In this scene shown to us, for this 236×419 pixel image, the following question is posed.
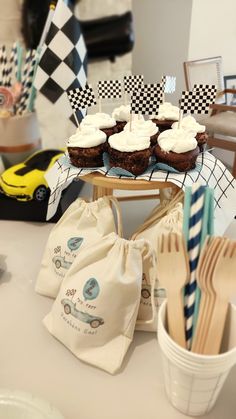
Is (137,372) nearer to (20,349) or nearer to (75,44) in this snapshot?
(20,349)

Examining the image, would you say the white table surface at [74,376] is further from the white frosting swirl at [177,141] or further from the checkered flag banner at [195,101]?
the checkered flag banner at [195,101]

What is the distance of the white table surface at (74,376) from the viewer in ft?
1.96

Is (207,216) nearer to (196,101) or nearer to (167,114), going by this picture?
(196,101)

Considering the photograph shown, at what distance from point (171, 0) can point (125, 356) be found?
227 centimetres

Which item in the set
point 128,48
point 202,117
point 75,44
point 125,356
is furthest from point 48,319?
point 202,117

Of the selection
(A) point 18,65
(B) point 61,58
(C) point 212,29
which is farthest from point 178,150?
(C) point 212,29

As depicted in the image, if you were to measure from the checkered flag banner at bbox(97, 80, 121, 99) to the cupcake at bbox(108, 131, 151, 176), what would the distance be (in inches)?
7.6

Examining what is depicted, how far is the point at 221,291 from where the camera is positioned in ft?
1.54

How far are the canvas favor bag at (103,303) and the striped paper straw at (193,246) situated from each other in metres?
0.17

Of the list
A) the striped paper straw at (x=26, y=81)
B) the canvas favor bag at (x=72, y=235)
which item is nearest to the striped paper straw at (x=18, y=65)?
the striped paper straw at (x=26, y=81)

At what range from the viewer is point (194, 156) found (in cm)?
81

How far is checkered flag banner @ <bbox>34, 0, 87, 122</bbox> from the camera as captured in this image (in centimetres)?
125

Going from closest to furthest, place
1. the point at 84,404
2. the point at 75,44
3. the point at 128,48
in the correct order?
the point at 84,404, the point at 75,44, the point at 128,48

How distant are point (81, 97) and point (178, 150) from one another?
30cm
